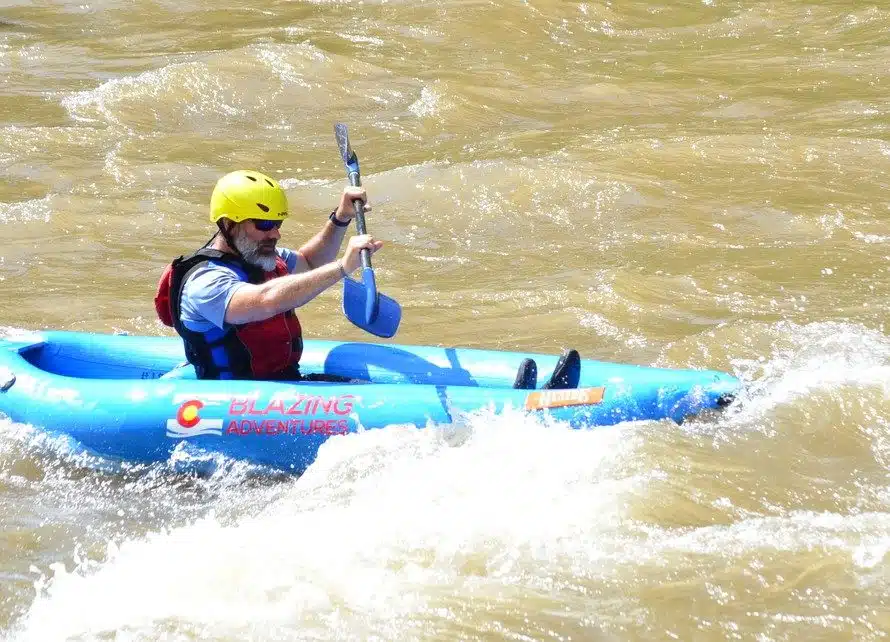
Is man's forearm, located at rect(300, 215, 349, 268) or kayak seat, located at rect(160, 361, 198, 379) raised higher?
man's forearm, located at rect(300, 215, 349, 268)

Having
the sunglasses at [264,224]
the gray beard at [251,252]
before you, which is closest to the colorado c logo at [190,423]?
the gray beard at [251,252]

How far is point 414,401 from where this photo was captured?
4.32 meters

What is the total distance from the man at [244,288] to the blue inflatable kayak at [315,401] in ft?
0.44

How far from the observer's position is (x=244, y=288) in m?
4.23

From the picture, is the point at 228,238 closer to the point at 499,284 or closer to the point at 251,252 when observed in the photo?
the point at 251,252

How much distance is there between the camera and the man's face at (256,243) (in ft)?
14.3

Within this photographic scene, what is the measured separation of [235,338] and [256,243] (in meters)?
0.35

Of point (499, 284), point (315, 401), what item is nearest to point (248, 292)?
point (315, 401)

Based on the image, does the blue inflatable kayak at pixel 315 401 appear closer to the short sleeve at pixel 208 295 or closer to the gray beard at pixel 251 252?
the short sleeve at pixel 208 295

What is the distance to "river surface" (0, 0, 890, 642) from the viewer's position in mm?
3457

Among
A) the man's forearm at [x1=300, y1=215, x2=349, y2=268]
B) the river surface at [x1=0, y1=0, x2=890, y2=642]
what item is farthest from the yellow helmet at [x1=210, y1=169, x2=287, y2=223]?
the river surface at [x1=0, y1=0, x2=890, y2=642]

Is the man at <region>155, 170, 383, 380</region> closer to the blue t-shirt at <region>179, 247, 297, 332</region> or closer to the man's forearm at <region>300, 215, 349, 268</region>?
the blue t-shirt at <region>179, 247, 297, 332</region>

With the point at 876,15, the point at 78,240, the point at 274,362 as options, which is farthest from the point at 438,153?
the point at 876,15

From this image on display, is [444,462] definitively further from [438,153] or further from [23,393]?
[438,153]
